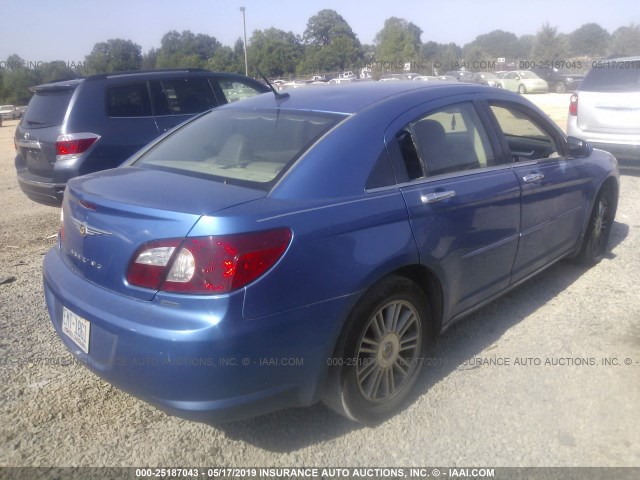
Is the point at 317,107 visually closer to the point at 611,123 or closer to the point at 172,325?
the point at 172,325

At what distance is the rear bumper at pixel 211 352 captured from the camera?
7.45ft

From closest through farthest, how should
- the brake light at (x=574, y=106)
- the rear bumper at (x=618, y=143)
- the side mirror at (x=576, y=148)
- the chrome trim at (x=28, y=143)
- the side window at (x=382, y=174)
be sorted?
the side window at (x=382, y=174) < the side mirror at (x=576, y=148) < the chrome trim at (x=28, y=143) < the rear bumper at (x=618, y=143) < the brake light at (x=574, y=106)

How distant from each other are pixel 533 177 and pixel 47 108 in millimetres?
5149

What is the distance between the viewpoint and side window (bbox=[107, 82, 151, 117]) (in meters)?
6.39

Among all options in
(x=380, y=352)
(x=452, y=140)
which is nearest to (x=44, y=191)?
(x=452, y=140)

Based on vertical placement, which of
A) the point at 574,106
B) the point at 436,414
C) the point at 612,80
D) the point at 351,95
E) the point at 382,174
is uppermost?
the point at 612,80

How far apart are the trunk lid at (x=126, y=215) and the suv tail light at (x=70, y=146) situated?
334 cm

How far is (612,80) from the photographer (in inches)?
335

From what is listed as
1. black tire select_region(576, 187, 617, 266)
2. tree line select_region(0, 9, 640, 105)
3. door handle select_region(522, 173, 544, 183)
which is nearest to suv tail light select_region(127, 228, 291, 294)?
door handle select_region(522, 173, 544, 183)

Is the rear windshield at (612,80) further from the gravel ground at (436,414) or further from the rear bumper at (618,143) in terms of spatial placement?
the gravel ground at (436,414)

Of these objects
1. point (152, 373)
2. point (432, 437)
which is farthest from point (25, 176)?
point (432, 437)

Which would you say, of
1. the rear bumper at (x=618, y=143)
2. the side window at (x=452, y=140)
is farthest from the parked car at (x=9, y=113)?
the side window at (x=452, y=140)

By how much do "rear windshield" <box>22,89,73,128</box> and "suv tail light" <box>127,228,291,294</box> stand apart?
444 centimetres

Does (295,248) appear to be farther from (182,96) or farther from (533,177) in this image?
(182,96)
